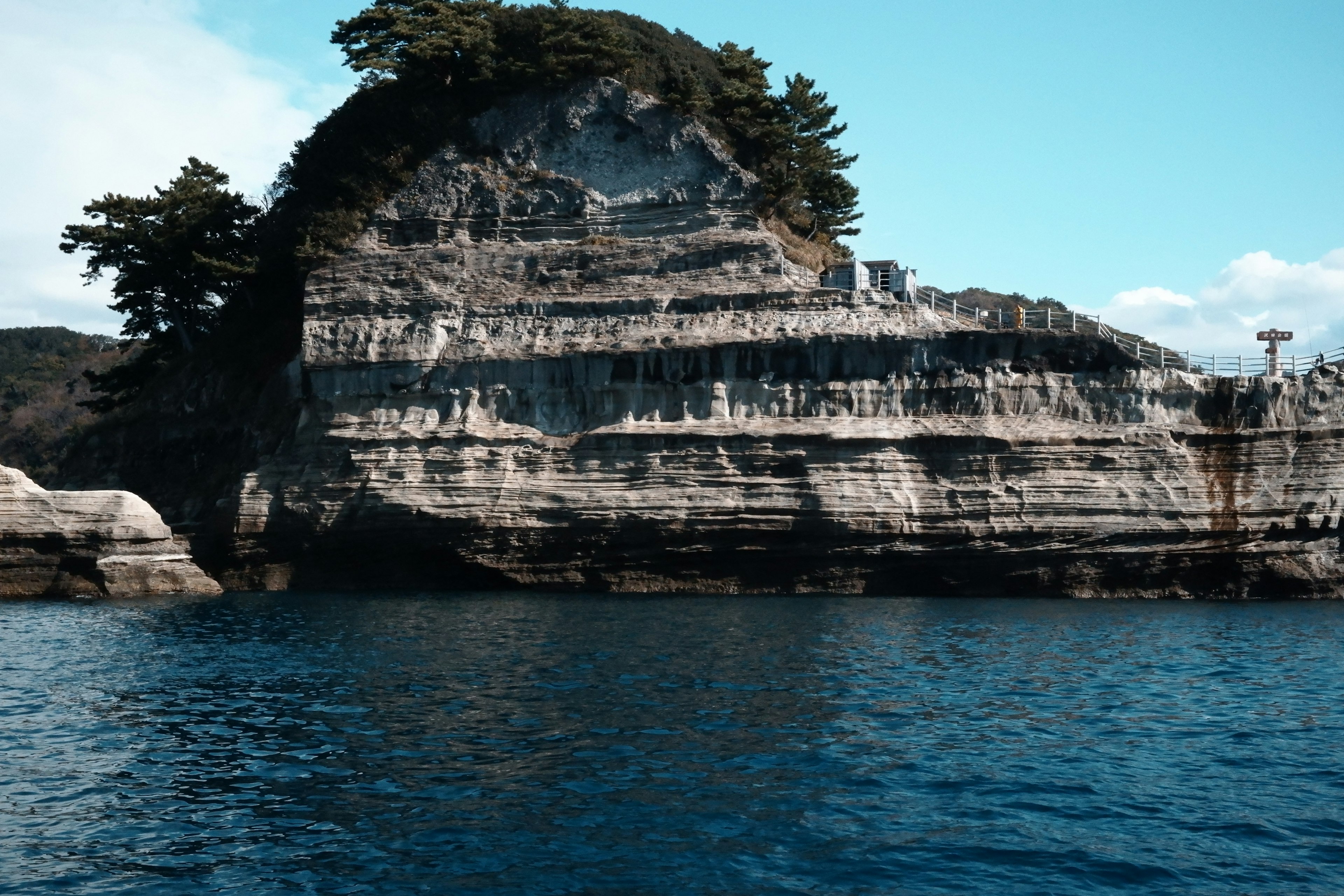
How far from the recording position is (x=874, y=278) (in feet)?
140

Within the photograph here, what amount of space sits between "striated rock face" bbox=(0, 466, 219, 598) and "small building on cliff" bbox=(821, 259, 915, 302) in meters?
23.1

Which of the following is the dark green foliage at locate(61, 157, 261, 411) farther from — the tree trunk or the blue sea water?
the blue sea water

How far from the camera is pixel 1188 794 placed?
50.2 ft

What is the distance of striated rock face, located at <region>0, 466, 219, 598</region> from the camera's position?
1423 inches

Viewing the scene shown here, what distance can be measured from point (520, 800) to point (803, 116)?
38.0m

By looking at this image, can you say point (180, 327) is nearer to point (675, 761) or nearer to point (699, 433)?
point (699, 433)

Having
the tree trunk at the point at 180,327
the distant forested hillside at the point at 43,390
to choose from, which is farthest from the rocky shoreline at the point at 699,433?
the distant forested hillside at the point at 43,390

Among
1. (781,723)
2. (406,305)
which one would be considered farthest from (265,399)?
(781,723)

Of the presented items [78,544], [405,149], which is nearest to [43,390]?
[405,149]

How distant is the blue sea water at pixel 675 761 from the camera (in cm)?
1277

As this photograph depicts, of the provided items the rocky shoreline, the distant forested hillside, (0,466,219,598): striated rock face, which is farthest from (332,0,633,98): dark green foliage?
the distant forested hillside

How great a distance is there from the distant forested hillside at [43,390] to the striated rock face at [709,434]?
114 ft

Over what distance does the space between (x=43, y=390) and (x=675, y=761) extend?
9513 cm

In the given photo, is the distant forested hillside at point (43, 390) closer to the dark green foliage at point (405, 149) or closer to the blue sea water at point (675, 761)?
the dark green foliage at point (405, 149)
